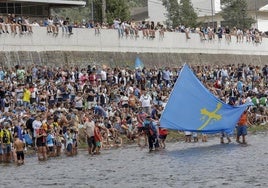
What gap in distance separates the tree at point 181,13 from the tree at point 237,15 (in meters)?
4.76

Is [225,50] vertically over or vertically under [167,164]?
over

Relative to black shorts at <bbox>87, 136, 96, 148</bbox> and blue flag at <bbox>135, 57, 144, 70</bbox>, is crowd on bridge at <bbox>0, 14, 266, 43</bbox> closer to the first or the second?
blue flag at <bbox>135, 57, 144, 70</bbox>

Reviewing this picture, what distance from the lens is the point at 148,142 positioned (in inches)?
1422

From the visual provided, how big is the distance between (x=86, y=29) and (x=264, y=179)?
2688 cm

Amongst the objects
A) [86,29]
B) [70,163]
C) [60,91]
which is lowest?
[70,163]

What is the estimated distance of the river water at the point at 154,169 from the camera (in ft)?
82.6

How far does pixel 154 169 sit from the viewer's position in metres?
28.4

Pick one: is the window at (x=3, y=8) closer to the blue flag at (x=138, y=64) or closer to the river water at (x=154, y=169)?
the blue flag at (x=138, y=64)

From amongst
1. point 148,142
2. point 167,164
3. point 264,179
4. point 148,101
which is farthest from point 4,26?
point 264,179

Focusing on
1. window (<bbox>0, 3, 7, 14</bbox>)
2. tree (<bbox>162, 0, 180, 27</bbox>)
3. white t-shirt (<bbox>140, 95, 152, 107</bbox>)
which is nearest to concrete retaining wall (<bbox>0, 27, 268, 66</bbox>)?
window (<bbox>0, 3, 7, 14</bbox>)

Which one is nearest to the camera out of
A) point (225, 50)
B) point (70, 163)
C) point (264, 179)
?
point (264, 179)

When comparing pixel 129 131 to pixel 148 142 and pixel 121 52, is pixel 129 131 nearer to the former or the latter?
pixel 148 142

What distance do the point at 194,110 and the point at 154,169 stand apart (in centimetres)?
780

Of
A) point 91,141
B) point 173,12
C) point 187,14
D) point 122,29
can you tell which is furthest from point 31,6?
point 173,12
